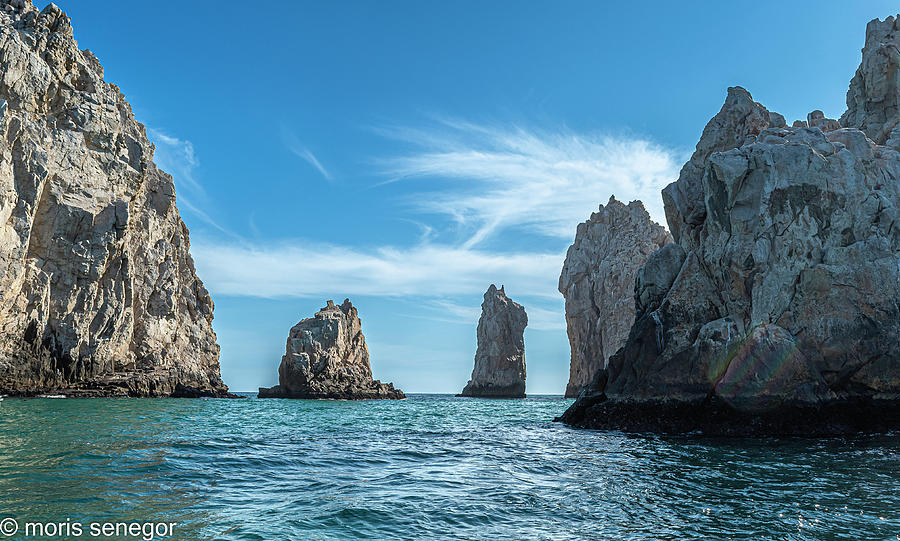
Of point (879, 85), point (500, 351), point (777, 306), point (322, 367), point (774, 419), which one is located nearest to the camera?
point (774, 419)

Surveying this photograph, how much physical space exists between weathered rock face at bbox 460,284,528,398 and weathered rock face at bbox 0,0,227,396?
6632 centimetres

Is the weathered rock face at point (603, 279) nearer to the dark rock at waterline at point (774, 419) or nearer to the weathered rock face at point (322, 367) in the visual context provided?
the weathered rock face at point (322, 367)

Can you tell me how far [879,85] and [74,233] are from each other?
69.7m

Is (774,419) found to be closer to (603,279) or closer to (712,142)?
(712,142)

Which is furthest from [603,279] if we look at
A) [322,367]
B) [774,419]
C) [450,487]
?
[450,487]

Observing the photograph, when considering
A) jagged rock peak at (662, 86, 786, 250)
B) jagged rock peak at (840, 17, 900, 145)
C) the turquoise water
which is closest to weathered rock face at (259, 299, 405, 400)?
jagged rock peak at (662, 86, 786, 250)

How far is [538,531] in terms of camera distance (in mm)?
9289

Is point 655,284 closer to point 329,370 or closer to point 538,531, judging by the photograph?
point 538,531

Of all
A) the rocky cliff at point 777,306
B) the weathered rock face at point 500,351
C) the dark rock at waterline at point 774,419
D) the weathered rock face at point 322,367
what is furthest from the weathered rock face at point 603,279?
the dark rock at waterline at point 774,419

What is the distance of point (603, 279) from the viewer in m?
99.5

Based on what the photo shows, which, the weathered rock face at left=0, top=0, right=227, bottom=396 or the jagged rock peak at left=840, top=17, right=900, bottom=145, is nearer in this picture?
the jagged rock peak at left=840, top=17, right=900, bottom=145

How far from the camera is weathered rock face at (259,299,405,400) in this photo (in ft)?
284

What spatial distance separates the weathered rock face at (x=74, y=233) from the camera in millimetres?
49969

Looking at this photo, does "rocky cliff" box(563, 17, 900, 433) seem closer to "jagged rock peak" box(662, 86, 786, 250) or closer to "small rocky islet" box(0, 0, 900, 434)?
"small rocky islet" box(0, 0, 900, 434)
